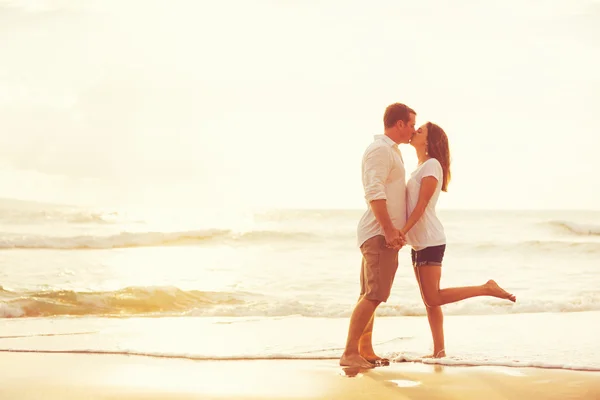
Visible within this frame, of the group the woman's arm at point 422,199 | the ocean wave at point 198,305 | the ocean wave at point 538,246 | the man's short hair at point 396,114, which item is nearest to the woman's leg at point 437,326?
the woman's arm at point 422,199

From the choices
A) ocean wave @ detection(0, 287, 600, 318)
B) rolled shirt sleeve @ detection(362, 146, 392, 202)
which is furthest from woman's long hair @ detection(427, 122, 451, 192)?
ocean wave @ detection(0, 287, 600, 318)

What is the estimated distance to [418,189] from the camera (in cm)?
508

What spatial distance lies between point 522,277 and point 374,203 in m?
9.74

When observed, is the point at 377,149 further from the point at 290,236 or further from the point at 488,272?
the point at 290,236

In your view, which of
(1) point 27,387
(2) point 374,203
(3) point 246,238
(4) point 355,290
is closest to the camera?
(1) point 27,387

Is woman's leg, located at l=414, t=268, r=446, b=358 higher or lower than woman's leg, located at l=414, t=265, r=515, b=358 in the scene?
lower

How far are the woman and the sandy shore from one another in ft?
1.73

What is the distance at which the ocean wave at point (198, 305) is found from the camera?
8.27 meters

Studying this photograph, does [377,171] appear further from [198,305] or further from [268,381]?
[198,305]

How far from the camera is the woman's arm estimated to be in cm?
492

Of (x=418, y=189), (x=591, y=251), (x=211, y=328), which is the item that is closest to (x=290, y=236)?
(x=591, y=251)

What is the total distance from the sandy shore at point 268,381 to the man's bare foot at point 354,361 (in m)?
0.07

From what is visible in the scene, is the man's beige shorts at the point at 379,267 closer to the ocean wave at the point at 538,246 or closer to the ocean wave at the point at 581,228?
the ocean wave at the point at 538,246

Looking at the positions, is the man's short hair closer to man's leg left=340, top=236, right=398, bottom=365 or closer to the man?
the man
